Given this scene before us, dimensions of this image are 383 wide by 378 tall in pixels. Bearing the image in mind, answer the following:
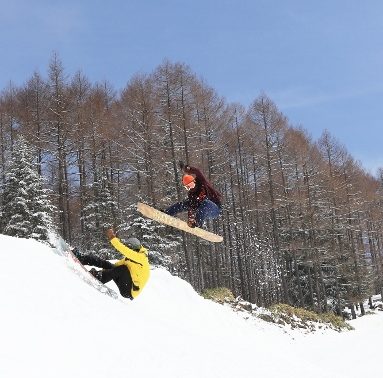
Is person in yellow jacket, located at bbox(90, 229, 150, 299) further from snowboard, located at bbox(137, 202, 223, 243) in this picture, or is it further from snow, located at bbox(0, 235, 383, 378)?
snowboard, located at bbox(137, 202, 223, 243)

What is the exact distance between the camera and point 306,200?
Answer: 29469mm

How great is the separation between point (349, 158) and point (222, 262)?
12.8m

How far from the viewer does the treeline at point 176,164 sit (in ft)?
80.1

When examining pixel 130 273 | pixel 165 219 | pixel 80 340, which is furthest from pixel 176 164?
pixel 80 340

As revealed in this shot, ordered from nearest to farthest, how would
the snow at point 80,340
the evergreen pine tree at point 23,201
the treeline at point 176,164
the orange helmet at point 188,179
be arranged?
1. the snow at point 80,340
2. the orange helmet at point 188,179
3. the evergreen pine tree at point 23,201
4. the treeline at point 176,164

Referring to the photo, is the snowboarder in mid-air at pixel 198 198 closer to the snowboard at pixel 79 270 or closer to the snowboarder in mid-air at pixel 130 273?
the snowboarder in mid-air at pixel 130 273

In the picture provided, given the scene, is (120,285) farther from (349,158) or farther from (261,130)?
(349,158)

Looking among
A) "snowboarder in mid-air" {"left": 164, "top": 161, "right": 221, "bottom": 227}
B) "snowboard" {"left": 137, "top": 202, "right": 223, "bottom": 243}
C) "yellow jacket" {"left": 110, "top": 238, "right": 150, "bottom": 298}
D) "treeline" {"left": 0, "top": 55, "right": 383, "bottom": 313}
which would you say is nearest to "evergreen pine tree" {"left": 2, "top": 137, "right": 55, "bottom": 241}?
"treeline" {"left": 0, "top": 55, "right": 383, "bottom": 313}

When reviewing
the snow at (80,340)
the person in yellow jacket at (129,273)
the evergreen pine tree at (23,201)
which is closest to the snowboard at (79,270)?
the snow at (80,340)

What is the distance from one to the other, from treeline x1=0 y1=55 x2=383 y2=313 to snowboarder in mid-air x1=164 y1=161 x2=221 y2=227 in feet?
37.8

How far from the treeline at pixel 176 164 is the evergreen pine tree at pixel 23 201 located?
1.44m

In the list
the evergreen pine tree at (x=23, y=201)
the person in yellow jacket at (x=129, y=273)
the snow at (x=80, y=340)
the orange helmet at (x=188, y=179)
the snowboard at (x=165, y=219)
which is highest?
the evergreen pine tree at (x=23, y=201)

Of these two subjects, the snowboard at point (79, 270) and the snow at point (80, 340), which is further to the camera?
the snowboard at point (79, 270)

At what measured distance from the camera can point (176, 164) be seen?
24078 mm
